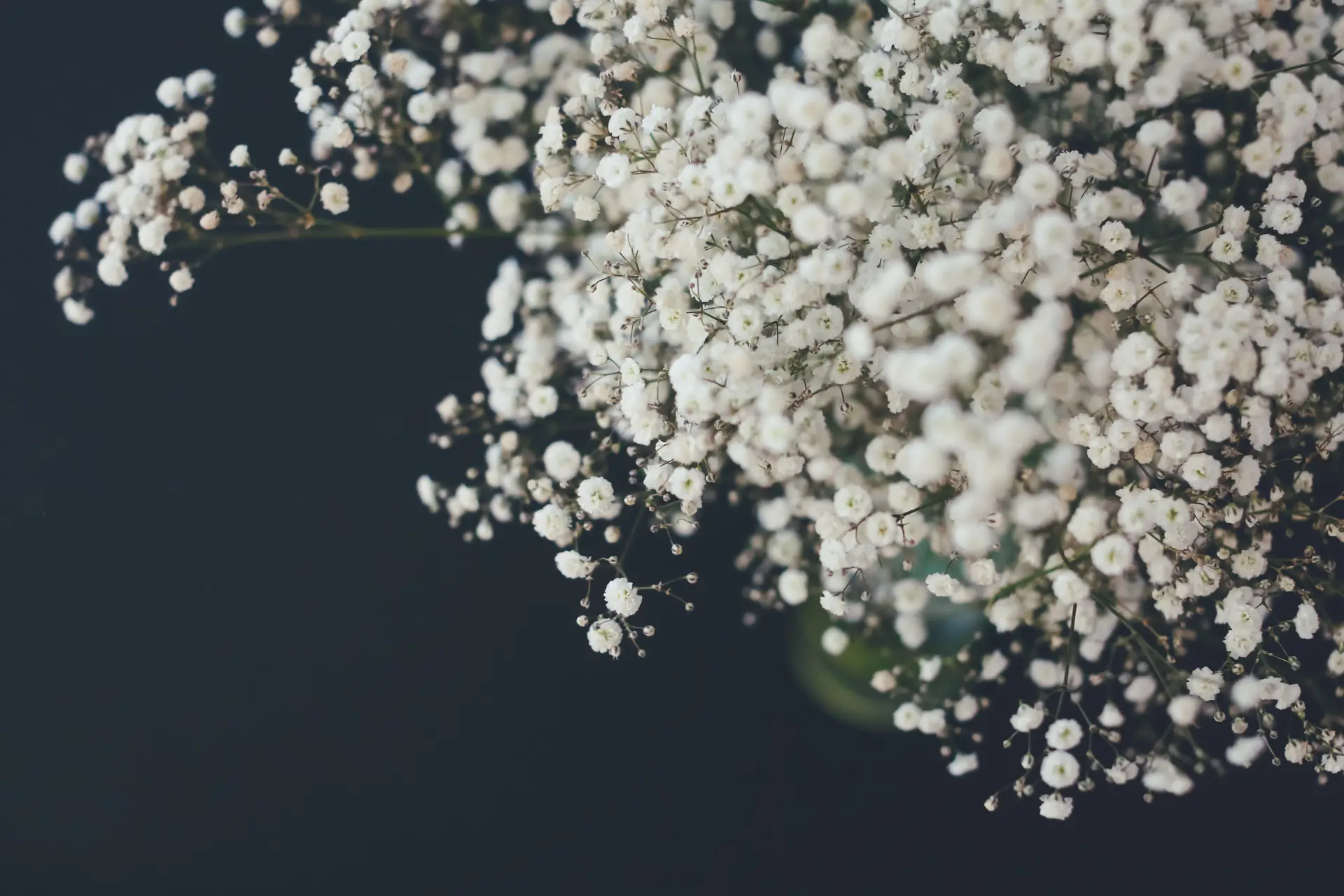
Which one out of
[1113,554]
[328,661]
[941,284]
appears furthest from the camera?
[328,661]

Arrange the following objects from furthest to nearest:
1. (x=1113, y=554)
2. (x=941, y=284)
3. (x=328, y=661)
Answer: (x=328, y=661) < (x=1113, y=554) < (x=941, y=284)

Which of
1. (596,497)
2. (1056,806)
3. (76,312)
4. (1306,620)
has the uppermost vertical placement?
(76,312)

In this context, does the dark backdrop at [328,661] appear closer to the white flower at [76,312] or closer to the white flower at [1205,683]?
the white flower at [76,312]

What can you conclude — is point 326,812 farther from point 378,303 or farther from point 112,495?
point 378,303

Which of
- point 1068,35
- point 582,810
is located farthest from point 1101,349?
point 582,810

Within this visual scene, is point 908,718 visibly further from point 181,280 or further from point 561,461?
point 181,280

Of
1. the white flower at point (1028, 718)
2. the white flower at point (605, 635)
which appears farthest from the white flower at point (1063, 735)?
the white flower at point (605, 635)

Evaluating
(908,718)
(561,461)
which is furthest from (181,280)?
(908,718)
